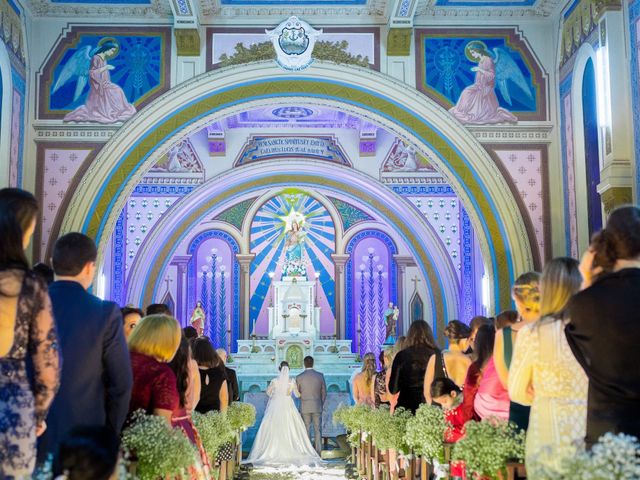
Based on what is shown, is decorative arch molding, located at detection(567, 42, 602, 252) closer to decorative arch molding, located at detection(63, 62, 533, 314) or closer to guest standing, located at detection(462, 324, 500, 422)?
decorative arch molding, located at detection(63, 62, 533, 314)

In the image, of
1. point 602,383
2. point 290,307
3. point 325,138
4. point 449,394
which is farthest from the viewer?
point 290,307

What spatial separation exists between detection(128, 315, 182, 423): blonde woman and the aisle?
6.41 metres

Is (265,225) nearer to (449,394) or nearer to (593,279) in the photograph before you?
(449,394)

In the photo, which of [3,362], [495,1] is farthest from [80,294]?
[495,1]

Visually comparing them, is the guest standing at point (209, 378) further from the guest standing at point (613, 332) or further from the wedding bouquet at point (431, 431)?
the guest standing at point (613, 332)

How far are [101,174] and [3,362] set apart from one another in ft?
28.6

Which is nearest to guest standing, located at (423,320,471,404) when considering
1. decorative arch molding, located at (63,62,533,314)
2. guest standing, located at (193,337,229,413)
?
guest standing, located at (193,337,229,413)

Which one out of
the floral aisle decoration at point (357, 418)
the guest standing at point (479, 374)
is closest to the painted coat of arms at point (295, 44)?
the floral aisle decoration at point (357, 418)

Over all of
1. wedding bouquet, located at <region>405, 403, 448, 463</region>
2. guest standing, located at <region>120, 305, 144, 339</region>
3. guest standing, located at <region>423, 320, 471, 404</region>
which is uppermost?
guest standing, located at <region>120, 305, 144, 339</region>

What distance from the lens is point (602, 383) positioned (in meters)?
3.19

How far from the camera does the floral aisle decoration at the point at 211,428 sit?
6.34 meters

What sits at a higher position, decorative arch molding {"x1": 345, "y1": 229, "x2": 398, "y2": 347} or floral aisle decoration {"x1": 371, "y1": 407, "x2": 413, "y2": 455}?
decorative arch molding {"x1": 345, "y1": 229, "x2": 398, "y2": 347}

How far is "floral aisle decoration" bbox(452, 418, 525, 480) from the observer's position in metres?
4.28

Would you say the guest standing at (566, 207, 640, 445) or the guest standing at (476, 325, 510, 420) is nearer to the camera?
the guest standing at (566, 207, 640, 445)
